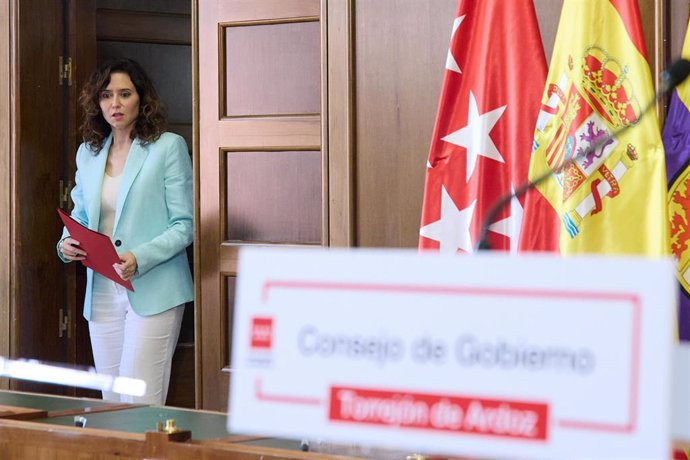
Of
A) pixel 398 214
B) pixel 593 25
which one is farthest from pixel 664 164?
pixel 398 214

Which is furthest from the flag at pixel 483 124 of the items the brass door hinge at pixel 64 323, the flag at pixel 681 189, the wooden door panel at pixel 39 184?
the brass door hinge at pixel 64 323

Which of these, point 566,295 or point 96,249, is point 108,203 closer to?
point 96,249

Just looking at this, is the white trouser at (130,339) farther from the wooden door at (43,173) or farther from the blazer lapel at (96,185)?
the wooden door at (43,173)

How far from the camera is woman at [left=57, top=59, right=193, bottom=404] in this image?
12.6 feet

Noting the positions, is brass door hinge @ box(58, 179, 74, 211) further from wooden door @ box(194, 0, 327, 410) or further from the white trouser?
wooden door @ box(194, 0, 327, 410)

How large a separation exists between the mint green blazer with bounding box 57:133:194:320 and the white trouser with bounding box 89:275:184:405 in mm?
38

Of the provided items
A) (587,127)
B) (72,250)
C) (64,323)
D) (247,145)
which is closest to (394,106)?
(247,145)

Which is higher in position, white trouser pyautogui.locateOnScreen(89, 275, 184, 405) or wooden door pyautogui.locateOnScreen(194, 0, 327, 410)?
wooden door pyautogui.locateOnScreen(194, 0, 327, 410)

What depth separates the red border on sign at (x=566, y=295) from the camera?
36.0 inches

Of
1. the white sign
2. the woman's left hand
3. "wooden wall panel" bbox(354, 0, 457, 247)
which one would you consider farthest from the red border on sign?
the woman's left hand

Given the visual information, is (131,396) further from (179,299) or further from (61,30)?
(61,30)

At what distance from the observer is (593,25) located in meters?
2.73

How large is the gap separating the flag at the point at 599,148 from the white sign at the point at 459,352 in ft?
5.42

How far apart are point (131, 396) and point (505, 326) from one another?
3044 mm
